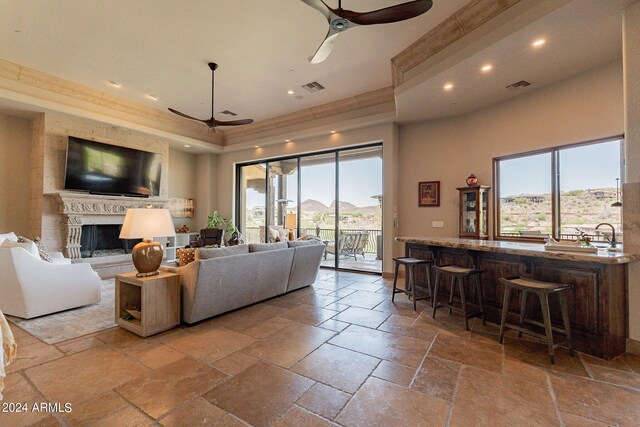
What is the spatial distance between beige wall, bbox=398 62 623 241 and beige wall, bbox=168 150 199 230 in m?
6.19

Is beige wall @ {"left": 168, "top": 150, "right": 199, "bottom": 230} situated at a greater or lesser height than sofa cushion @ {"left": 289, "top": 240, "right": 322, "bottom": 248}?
greater

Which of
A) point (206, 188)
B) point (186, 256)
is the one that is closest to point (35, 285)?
point (186, 256)

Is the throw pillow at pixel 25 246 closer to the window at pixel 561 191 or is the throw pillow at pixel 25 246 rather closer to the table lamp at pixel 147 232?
the table lamp at pixel 147 232

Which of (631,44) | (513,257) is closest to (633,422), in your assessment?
(513,257)

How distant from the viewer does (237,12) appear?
341 cm

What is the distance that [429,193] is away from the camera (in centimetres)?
577

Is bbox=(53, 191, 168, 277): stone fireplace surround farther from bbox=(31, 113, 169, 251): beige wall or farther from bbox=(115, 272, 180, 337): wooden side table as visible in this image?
bbox=(115, 272, 180, 337): wooden side table

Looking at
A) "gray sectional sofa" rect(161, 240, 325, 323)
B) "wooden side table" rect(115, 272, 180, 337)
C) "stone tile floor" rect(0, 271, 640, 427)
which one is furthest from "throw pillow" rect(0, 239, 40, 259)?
"gray sectional sofa" rect(161, 240, 325, 323)

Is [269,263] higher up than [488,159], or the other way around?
[488,159]

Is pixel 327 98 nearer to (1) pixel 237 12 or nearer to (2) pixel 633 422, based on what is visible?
(1) pixel 237 12

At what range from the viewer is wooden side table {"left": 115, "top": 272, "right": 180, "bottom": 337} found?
9.44 ft

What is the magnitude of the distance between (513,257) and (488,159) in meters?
2.62

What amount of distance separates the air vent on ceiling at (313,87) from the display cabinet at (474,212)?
3233mm

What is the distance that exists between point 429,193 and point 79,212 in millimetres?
6996
